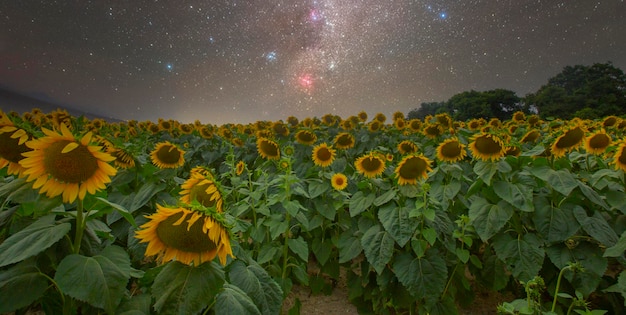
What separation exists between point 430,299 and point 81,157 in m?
2.35

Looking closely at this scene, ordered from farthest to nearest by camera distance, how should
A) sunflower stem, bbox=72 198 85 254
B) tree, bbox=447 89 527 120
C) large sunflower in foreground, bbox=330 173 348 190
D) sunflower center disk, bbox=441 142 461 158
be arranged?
tree, bbox=447 89 527 120 < sunflower center disk, bbox=441 142 461 158 < large sunflower in foreground, bbox=330 173 348 190 < sunflower stem, bbox=72 198 85 254

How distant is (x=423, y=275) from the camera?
2494 millimetres

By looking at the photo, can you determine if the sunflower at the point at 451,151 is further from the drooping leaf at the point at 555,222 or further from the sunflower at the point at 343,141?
the sunflower at the point at 343,141

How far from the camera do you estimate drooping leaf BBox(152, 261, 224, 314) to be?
1031 mm

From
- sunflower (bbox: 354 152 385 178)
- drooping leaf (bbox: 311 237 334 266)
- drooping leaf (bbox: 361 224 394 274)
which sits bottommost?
drooping leaf (bbox: 311 237 334 266)

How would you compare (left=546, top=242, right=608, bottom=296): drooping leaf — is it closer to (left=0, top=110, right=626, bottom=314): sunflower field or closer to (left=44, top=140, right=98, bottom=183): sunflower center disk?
(left=0, top=110, right=626, bottom=314): sunflower field

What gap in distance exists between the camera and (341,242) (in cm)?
302

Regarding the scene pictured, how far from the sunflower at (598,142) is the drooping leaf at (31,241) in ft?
12.4

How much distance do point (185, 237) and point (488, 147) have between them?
8.41 ft

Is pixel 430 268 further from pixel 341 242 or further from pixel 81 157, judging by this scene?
pixel 81 157

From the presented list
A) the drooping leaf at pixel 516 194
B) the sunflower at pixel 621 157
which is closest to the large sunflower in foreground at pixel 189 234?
the drooping leaf at pixel 516 194

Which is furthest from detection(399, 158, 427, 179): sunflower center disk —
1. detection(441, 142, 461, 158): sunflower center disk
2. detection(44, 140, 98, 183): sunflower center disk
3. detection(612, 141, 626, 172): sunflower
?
detection(44, 140, 98, 183): sunflower center disk

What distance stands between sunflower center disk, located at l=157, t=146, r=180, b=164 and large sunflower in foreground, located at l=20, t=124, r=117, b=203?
1.32 metres

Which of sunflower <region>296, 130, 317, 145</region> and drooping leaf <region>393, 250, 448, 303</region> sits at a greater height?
sunflower <region>296, 130, 317, 145</region>
